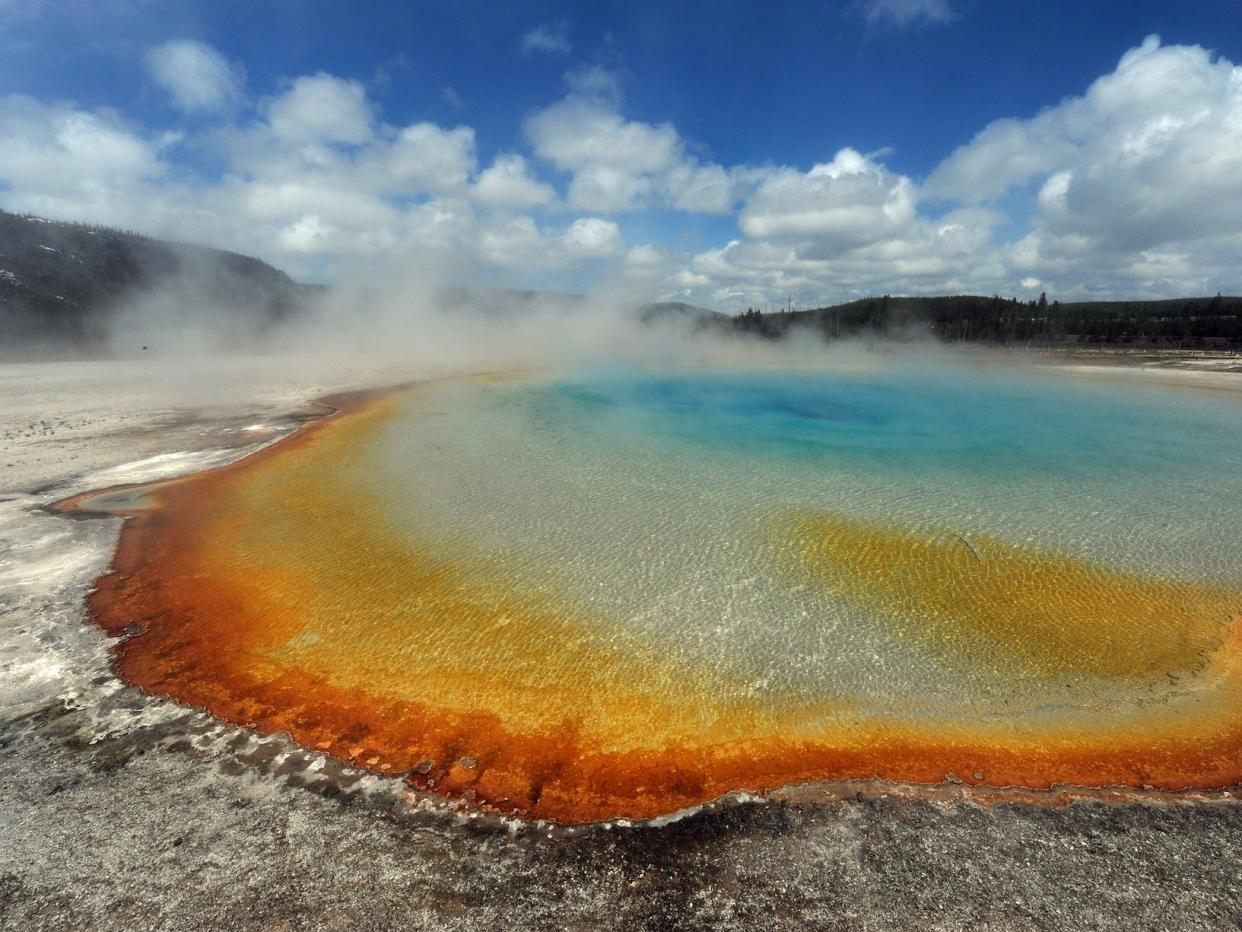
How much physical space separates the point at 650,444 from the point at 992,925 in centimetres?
997

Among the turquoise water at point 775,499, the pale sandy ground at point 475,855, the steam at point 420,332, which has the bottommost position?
the pale sandy ground at point 475,855

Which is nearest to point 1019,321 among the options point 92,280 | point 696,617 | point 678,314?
point 678,314

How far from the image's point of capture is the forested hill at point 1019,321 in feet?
129

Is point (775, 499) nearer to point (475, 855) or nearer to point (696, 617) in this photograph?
point (696, 617)

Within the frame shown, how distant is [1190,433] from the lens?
13328 mm

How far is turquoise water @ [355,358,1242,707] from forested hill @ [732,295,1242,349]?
31.4m

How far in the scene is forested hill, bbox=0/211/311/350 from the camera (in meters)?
39.6

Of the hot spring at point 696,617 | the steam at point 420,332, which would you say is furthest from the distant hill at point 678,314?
the hot spring at point 696,617

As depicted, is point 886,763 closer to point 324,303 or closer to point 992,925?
point 992,925

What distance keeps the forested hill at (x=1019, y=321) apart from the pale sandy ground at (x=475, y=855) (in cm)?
4767

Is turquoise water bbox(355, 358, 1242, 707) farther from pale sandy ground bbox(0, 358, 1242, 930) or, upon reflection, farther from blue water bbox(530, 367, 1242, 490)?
pale sandy ground bbox(0, 358, 1242, 930)

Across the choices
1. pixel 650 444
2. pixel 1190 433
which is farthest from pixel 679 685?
pixel 1190 433

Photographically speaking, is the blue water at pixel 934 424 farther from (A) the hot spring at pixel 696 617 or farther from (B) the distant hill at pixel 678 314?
(B) the distant hill at pixel 678 314

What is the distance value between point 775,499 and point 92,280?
6223 centimetres
